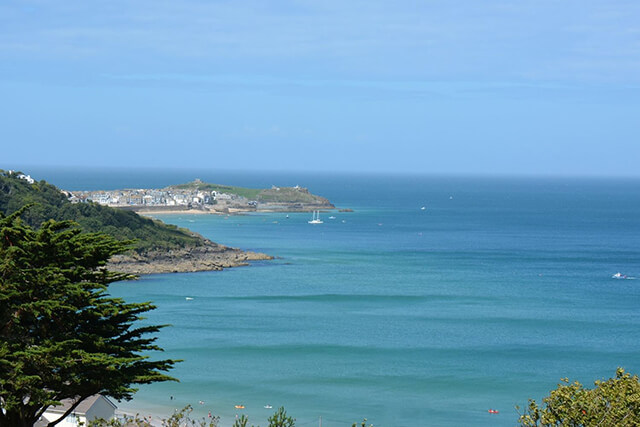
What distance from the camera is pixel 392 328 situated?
42.2 meters

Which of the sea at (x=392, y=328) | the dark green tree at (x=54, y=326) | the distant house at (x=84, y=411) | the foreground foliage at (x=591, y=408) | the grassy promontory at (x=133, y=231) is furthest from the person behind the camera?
the grassy promontory at (x=133, y=231)

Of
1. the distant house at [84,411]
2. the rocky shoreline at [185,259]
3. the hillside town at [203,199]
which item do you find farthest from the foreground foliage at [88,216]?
the distant house at [84,411]

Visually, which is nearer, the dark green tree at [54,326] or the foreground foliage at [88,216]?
the dark green tree at [54,326]

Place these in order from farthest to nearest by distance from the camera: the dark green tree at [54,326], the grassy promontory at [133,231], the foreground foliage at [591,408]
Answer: the grassy promontory at [133,231] < the foreground foliage at [591,408] < the dark green tree at [54,326]

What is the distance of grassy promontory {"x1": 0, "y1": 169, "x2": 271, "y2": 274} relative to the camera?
63.1 metres

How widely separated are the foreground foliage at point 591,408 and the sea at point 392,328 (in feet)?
45.0

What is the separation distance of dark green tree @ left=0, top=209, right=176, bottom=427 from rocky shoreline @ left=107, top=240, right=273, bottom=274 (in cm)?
4712

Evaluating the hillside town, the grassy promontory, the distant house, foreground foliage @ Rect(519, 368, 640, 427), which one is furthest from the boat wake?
the hillside town

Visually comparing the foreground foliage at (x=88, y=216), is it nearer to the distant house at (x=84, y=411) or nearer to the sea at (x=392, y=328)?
the sea at (x=392, y=328)

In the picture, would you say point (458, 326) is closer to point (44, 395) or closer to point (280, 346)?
point (280, 346)

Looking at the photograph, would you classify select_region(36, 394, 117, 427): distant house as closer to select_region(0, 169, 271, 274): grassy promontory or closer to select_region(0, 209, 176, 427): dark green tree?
select_region(0, 209, 176, 427): dark green tree

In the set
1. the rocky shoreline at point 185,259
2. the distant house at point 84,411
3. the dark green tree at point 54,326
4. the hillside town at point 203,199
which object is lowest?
the distant house at point 84,411

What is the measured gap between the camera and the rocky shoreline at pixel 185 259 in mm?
61156

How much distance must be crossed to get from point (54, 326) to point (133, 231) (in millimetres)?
58087
